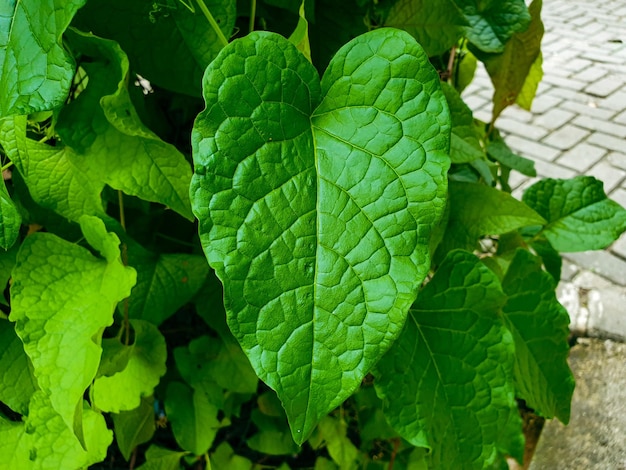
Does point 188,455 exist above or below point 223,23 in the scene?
below

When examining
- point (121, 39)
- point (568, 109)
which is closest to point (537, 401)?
point (121, 39)

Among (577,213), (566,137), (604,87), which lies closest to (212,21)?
(577,213)

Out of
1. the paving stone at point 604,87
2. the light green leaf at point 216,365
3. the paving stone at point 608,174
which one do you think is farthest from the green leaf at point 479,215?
the paving stone at point 604,87

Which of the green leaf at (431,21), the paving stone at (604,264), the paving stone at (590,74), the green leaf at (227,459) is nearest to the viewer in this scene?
the green leaf at (431,21)

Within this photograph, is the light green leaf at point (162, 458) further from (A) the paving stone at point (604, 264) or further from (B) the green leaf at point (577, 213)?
(A) the paving stone at point (604, 264)

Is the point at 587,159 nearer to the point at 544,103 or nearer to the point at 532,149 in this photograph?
the point at 532,149

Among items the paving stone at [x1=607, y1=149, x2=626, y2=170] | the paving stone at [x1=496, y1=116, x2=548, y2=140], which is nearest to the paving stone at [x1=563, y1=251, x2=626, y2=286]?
the paving stone at [x1=607, y1=149, x2=626, y2=170]

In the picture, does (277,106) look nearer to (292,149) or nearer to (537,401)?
(292,149)
